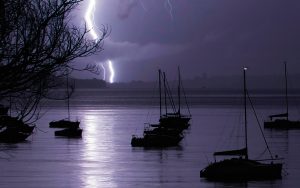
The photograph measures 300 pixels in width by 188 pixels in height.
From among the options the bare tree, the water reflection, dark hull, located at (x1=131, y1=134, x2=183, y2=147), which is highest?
the bare tree

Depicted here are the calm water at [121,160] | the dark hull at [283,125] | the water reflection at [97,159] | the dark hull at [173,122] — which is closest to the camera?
the calm water at [121,160]

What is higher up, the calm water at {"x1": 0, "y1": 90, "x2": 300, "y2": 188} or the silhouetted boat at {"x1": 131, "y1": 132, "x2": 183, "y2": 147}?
the silhouetted boat at {"x1": 131, "y1": 132, "x2": 183, "y2": 147}

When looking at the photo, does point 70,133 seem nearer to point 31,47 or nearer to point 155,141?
point 155,141

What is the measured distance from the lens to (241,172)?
150 feet

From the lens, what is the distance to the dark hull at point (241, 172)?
4569cm

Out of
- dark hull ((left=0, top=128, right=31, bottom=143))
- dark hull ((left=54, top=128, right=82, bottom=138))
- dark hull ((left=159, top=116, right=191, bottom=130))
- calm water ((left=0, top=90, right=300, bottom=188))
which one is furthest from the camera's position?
dark hull ((left=159, top=116, right=191, bottom=130))

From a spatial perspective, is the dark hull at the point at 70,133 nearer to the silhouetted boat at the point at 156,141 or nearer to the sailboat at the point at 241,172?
the silhouetted boat at the point at 156,141

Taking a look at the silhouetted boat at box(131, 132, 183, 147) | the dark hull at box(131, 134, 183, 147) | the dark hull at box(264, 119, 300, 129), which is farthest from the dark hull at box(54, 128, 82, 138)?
the dark hull at box(264, 119, 300, 129)

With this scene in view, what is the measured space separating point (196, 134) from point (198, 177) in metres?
50.4

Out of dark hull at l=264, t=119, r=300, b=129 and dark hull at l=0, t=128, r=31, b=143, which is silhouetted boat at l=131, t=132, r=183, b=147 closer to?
dark hull at l=0, t=128, r=31, b=143

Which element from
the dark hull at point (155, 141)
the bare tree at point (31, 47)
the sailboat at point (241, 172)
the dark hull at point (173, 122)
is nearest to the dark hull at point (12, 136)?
the dark hull at point (155, 141)

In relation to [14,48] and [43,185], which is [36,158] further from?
[14,48]

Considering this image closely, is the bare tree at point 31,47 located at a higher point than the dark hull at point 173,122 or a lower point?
higher

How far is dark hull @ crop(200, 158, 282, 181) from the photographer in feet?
150
